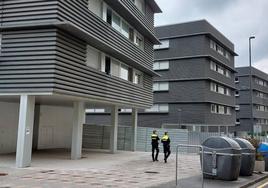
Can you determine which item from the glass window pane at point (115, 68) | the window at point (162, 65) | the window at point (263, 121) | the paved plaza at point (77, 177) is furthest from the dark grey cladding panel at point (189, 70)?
the window at point (263, 121)

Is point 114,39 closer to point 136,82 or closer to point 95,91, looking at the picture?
point 95,91

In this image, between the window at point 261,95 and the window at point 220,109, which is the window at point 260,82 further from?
the window at point 220,109

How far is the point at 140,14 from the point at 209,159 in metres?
14.7

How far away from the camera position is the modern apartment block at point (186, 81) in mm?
39188

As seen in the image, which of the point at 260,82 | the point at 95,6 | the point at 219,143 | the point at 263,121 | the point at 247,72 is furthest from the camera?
the point at 260,82

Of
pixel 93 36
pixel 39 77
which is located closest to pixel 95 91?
pixel 93 36

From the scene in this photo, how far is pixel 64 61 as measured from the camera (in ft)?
51.3

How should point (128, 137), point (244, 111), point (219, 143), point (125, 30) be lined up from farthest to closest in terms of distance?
point (244, 111) < point (128, 137) < point (125, 30) < point (219, 143)

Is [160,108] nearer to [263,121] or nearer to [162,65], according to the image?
[162,65]

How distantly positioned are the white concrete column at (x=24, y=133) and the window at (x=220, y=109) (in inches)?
1127

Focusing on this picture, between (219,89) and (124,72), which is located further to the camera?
(219,89)

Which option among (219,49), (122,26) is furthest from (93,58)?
(219,49)

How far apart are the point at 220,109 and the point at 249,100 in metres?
23.5

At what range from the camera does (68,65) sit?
16.0 m
